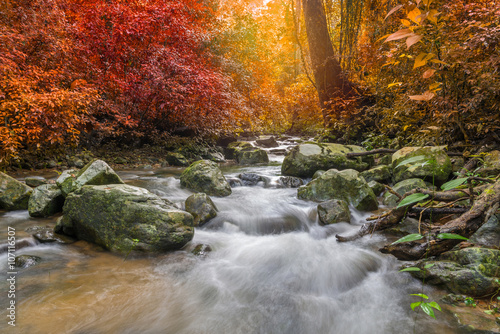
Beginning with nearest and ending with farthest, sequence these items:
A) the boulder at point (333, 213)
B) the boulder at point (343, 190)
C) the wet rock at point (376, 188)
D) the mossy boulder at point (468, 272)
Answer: the mossy boulder at point (468, 272)
the boulder at point (333, 213)
the boulder at point (343, 190)
the wet rock at point (376, 188)

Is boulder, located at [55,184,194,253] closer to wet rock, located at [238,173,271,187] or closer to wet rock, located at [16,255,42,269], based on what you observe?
wet rock, located at [16,255,42,269]


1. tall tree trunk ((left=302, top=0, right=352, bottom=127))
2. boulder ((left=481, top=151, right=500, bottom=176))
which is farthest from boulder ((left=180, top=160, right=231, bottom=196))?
tall tree trunk ((left=302, top=0, right=352, bottom=127))

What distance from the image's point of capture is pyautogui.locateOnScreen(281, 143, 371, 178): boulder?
20.7 ft

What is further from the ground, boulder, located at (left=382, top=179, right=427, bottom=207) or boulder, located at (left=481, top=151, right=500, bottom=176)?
boulder, located at (left=481, top=151, right=500, bottom=176)

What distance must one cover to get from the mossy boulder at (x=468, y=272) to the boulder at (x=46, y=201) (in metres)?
4.52

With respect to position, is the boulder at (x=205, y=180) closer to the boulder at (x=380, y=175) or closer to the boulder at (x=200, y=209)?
the boulder at (x=200, y=209)

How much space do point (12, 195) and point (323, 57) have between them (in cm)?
813

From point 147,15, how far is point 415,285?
28.1ft

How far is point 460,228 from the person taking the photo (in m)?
2.08

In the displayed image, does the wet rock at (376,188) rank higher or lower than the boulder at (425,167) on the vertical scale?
lower

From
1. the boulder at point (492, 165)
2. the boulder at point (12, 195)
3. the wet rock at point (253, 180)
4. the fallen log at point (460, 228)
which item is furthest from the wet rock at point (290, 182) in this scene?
the boulder at point (12, 195)

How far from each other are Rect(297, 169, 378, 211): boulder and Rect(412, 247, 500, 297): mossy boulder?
1.98 meters

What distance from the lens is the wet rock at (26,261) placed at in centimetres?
249

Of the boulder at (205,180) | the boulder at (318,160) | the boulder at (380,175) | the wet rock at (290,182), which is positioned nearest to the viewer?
the boulder at (205,180)
